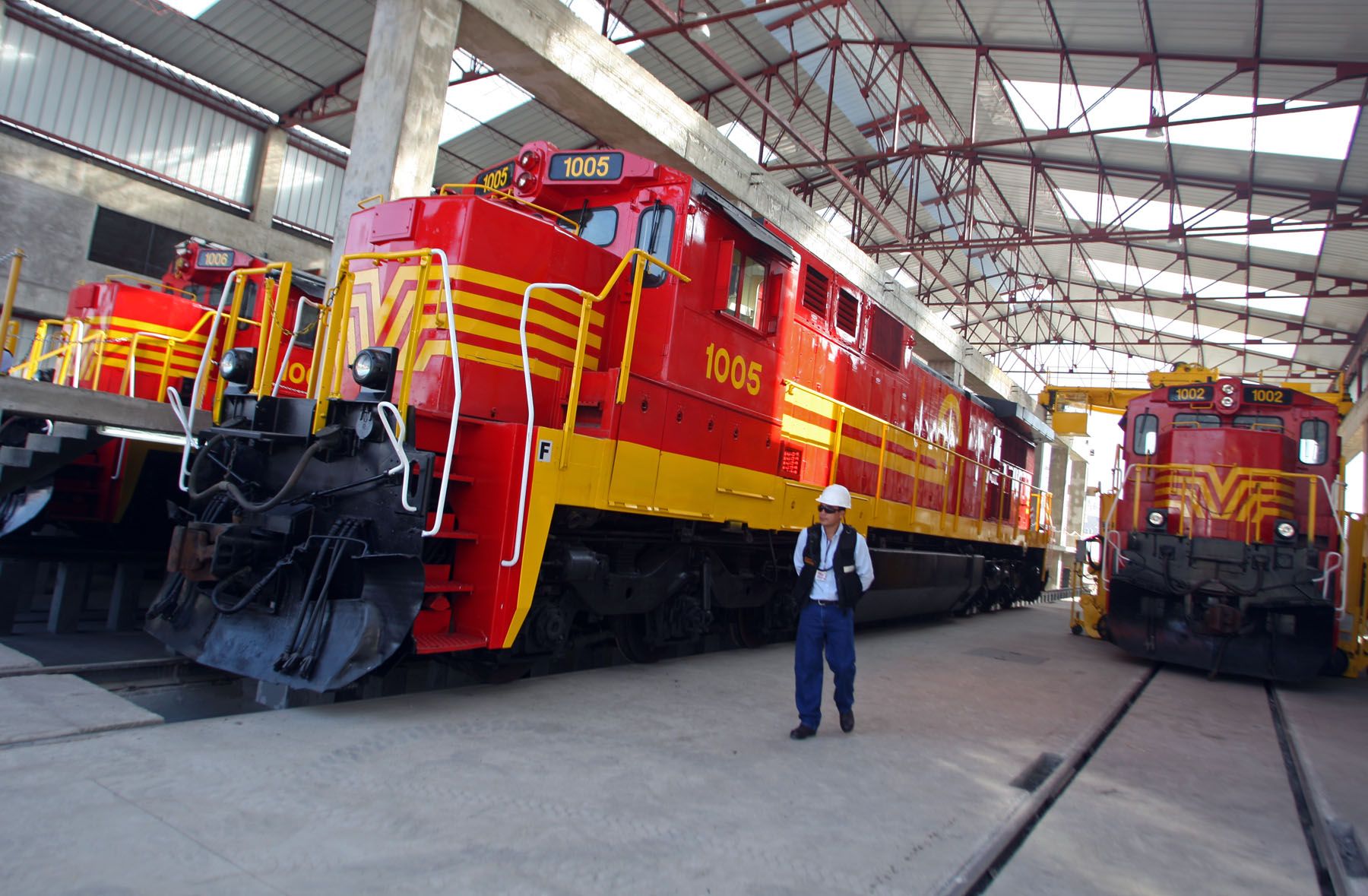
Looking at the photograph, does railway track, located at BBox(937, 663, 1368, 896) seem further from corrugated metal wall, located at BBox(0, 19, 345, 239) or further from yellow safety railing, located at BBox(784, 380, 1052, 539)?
corrugated metal wall, located at BBox(0, 19, 345, 239)

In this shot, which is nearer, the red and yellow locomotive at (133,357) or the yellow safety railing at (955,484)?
the red and yellow locomotive at (133,357)

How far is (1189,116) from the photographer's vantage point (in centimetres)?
1333

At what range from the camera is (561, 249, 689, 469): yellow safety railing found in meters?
4.49

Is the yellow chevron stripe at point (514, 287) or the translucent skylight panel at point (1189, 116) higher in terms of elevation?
the translucent skylight panel at point (1189, 116)

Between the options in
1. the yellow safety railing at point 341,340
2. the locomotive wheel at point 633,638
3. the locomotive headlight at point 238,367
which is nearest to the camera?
the yellow safety railing at point 341,340

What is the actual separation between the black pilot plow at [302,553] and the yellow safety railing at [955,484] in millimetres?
3392

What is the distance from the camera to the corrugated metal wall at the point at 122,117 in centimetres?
1385

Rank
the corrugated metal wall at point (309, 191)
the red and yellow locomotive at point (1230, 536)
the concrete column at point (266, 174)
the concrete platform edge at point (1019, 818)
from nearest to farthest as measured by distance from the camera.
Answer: the concrete platform edge at point (1019, 818) < the red and yellow locomotive at point (1230, 536) < the concrete column at point (266, 174) < the corrugated metal wall at point (309, 191)

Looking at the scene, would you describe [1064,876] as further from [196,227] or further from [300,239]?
[300,239]

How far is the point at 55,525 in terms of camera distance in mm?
6984

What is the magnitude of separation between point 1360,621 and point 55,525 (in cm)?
1182

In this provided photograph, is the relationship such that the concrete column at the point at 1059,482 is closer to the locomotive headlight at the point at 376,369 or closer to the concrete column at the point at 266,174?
the concrete column at the point at 266,174

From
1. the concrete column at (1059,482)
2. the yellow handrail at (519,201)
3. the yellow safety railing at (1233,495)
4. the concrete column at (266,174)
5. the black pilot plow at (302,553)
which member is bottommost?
the black pilot plow at (302,553)

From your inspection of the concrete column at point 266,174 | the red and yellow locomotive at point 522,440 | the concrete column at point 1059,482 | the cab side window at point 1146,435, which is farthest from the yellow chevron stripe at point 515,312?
the concrete column at point 1059,482
